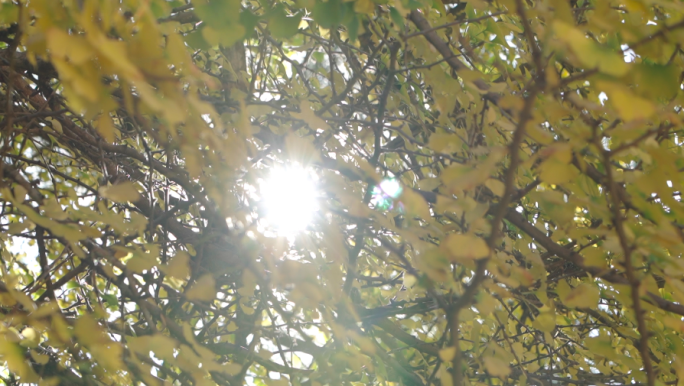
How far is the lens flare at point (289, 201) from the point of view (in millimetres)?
1136

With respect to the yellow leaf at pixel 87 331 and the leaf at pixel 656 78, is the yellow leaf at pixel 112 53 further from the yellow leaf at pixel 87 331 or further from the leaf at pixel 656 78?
the leaf at pixel 656 78

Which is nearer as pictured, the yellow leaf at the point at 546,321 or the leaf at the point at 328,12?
the leaf at the point at 328,12

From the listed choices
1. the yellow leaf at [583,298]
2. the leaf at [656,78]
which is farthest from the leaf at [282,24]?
the yellow leaf at [583,298]

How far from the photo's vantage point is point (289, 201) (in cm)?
113

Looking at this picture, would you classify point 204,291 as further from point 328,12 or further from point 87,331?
point 328,12

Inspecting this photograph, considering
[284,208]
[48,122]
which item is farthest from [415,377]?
[48,122]

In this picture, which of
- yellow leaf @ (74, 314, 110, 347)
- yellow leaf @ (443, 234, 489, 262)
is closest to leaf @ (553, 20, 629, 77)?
yellow leaf @ (443, 234, 489, 262)

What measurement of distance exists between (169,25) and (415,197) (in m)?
0.59

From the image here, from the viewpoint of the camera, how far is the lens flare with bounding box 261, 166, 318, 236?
1136 mm

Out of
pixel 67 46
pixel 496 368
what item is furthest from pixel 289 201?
pixel 67 46

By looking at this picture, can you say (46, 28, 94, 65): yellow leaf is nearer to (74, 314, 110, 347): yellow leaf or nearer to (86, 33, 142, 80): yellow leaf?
(86, 33, 142, 80): yellow leaf

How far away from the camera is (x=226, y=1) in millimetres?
685

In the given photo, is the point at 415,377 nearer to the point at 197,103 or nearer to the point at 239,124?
the point at 239,124

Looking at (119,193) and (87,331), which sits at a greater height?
(119,193)
